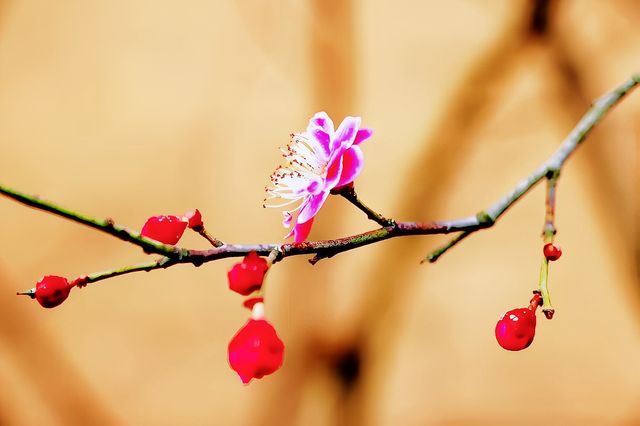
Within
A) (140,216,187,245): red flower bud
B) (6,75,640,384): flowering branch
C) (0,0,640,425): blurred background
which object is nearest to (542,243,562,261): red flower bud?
(6,75,640,384): flowering branch

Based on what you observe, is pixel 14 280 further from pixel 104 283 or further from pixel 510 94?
pixel 510 94

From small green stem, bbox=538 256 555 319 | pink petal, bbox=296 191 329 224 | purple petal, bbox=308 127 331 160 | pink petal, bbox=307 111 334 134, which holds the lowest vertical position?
small green stem, bbox=538 256 555 319

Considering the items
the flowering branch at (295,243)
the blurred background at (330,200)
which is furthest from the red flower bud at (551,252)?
the blurred background at (330,200)

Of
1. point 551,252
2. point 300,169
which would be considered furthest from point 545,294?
point 300,169

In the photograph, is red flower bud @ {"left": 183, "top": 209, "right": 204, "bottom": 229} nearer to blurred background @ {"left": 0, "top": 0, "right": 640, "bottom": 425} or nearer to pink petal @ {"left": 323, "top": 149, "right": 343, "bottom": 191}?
pink petal @ {"left": 323, "top": 149, "right": 343, "bottom": 191}

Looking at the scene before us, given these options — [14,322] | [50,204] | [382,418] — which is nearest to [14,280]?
[14,322]

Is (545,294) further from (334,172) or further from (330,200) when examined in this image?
(330,200)

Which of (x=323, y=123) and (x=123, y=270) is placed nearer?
(x=123, y=270)
